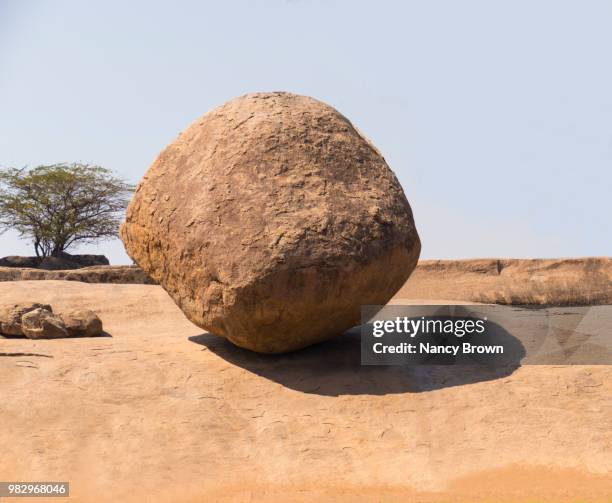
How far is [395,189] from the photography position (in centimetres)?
556

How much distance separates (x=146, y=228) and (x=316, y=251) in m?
1.51

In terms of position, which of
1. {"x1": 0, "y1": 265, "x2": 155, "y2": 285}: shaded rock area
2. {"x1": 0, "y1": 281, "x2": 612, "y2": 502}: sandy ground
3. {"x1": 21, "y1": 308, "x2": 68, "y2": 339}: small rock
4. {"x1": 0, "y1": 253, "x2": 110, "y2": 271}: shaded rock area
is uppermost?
{"x1": 21, "y1": 308, "x2": 68, "y2": 339}: small rock

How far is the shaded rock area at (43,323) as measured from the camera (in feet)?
20.2

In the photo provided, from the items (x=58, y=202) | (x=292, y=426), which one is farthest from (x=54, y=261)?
(x=292, y=426)

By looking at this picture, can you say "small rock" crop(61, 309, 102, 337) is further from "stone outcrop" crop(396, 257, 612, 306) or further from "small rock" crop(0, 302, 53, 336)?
"stone outcrop" crop(396, 257, 612, 306)

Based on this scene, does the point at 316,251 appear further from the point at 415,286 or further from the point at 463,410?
the point at 415,286

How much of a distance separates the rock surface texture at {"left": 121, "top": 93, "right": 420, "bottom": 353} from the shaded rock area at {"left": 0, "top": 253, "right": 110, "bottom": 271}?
11.2 m

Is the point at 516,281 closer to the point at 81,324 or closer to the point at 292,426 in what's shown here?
the point at 81,324

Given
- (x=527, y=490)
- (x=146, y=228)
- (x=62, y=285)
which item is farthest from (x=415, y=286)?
(x=527, y=490)

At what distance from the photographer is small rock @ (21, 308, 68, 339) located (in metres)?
6.14

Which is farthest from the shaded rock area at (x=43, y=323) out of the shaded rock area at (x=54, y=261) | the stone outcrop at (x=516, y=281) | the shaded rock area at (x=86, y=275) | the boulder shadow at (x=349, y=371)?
the shaded rock area at (x=54, y=261)

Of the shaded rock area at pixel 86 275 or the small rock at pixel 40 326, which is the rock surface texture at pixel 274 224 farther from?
the shaded rock area at pixel 86 275

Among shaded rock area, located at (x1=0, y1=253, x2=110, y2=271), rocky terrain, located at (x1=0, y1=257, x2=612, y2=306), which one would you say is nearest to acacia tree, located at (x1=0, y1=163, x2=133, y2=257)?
shaded rock area, located at (x1=0, y1=253, x2=110, y2=271)

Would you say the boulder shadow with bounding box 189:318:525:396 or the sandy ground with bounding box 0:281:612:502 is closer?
the sandy ground with bounding box 0:281:612:502
